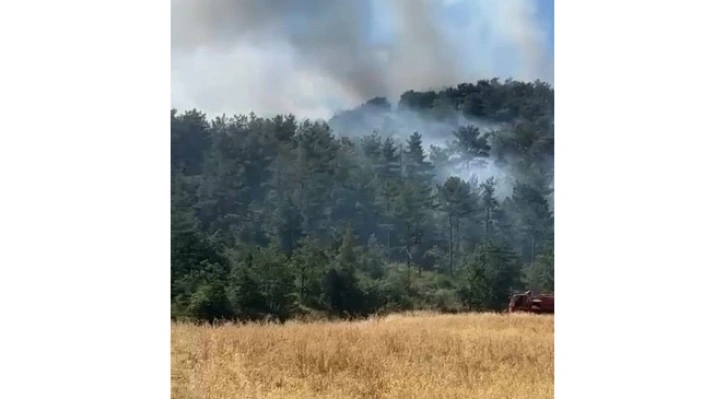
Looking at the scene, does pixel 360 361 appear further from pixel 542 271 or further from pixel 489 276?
pixel 542 271

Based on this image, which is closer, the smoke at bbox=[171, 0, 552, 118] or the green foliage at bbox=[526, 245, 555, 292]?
the smoke at bbox=[171, 0, 552, 118]

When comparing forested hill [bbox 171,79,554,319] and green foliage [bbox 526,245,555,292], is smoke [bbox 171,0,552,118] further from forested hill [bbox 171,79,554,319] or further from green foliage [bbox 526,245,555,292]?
green foliage [bbox 526,245,555,292]

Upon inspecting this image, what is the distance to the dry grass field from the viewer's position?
3.93m

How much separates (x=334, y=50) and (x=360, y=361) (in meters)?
1.57

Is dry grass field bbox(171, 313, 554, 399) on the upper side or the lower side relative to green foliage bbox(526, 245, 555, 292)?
lower

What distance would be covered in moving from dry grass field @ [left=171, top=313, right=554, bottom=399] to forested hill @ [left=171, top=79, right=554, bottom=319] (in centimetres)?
9

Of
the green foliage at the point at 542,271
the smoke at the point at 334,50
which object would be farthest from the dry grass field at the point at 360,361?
the smoke at the point at 334,50

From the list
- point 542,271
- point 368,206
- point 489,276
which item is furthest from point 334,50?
point 542,271

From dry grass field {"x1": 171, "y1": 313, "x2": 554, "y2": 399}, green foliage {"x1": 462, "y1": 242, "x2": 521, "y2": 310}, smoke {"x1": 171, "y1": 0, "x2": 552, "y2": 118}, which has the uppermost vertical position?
smoke {"x1": 171, "y1": 0, "x2": 552, "y2": 118}

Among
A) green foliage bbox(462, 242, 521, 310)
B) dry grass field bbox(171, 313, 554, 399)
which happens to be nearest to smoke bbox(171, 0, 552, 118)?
green foliage bbox(462, 242, 521, 310)

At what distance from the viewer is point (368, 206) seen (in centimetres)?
396

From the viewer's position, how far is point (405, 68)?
397cm
